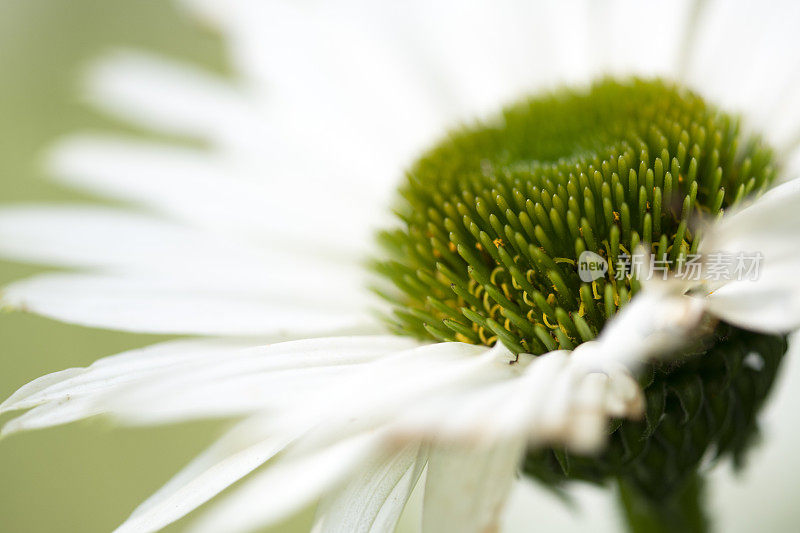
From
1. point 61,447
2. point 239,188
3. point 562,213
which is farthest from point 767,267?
point 61,447

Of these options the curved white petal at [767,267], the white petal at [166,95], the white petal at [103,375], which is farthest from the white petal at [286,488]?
the white petal at [166,95]

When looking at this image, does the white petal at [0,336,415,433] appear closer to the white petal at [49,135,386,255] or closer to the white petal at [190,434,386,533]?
the white petal at [190,434,386,533]

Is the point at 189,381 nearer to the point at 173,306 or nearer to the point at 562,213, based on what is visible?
the point at 173,306

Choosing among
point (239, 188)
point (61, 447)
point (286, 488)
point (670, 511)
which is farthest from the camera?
point (61, 447)

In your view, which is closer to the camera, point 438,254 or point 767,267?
point 767,267

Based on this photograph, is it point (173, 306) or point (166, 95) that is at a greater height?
point (166, 95)

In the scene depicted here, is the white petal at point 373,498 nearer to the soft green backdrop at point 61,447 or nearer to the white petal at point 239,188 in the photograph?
the white petal at point 239,188

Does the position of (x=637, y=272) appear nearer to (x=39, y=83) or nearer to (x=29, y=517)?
(x=29, y=517)
